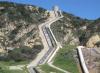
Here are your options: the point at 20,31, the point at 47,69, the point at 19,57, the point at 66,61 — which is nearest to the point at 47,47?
the point at 20,31

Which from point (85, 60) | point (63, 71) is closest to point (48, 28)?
point (85, 60)

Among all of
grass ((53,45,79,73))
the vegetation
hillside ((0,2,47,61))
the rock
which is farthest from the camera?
the rock

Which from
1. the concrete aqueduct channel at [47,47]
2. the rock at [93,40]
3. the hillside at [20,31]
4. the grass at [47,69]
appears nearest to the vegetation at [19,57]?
the hillside at [20,31]

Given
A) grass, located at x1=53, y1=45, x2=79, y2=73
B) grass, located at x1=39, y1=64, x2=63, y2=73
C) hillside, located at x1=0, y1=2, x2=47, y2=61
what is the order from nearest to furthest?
grass, located at x1=39, y1=64, x2=63, y2=73 < grass, located at x1=53, y1=45, x2=79, y2=73 < hillside, located at x1=0, y1=2, x2=47, y2=61

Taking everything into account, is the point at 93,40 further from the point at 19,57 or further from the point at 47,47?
the point at 19,57

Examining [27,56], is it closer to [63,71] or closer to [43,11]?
[63,71]

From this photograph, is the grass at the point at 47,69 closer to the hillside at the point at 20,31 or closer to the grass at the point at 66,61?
the grass at the point at 66,61

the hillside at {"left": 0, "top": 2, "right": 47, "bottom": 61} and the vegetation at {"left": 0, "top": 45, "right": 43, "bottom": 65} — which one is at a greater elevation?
the hillside at {"left": 0, "top": 2, "right": 47, "bottom": 61}

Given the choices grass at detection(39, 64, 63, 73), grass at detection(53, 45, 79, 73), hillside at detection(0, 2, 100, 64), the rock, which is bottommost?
grass at detection(39, 64, 63, 73)

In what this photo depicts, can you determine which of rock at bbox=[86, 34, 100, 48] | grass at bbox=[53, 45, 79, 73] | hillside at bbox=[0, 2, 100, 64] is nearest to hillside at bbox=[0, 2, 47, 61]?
hillside at bbox=[0, 2, 100, 64]

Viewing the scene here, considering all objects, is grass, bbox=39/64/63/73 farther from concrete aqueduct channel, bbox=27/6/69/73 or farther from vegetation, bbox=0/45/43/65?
vegetation, bbox=0/45/43/65
